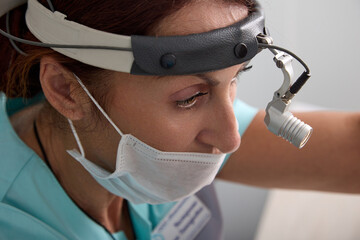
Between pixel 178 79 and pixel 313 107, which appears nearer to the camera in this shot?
pixel 178 79

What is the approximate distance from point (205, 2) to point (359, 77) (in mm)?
1165

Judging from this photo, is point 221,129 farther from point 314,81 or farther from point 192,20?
point 314,81

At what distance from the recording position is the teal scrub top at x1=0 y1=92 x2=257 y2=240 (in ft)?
3.00

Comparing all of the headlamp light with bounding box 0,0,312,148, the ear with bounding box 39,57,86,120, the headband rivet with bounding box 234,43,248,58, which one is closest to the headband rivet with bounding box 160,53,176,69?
the headlamp light with bounding box 0,0,312,148

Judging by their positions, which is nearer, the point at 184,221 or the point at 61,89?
the point at 61,89

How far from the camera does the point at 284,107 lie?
2.45 feet

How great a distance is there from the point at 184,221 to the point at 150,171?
1.25ft

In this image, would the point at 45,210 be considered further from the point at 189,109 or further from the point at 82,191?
the point at 189,109

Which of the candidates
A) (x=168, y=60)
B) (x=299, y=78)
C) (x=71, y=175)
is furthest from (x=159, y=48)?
(x=71, y=175)

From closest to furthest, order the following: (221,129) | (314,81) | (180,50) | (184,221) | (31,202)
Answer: (180,50), (221,129), (31,202), (184,221), (314,81)

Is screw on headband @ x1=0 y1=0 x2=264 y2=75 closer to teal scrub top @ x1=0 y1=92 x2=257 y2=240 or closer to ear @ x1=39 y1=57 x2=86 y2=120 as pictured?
A: ear @ x1=39 y1=57 x2=86 y2=120

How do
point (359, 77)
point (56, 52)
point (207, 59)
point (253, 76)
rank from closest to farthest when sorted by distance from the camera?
point (207, 59) < point (56, 52) < point (253, 76) < point (359, 77)

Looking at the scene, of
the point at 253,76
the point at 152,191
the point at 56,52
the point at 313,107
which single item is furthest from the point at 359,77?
the point at 56,52

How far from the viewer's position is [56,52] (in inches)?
31.4
